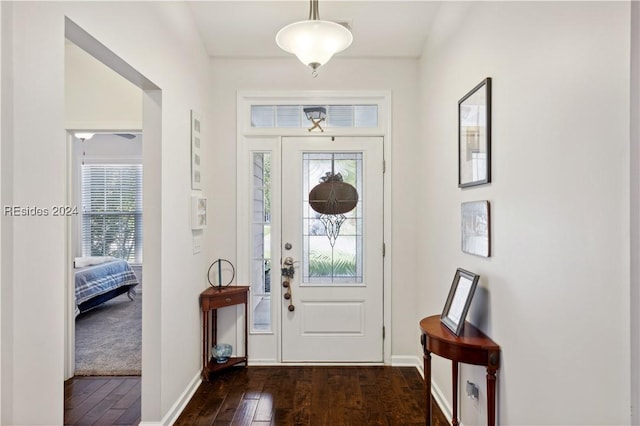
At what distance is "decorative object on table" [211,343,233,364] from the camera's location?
3.28 m

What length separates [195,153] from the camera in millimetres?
2955

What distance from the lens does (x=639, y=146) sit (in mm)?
1028

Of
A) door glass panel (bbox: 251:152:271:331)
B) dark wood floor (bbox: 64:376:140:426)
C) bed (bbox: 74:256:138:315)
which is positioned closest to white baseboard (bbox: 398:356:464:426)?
door glass panel (bbox: 251:152:271:331)

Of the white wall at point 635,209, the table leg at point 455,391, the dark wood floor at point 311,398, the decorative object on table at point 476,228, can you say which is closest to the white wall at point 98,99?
the dark wood floor at point 311,398

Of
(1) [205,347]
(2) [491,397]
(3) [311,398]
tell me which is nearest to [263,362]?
(1) [205,347]

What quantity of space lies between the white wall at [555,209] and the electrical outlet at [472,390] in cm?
4

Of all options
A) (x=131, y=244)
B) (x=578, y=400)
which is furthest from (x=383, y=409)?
(x=131, y=244)

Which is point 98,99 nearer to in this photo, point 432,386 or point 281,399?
point 281,399

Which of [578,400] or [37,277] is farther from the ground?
[37,277]

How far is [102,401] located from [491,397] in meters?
2.65

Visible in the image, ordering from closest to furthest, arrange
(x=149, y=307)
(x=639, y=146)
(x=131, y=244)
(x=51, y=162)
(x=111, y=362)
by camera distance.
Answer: (x=639, y=146) < (x=51, y=162) < (x=149, y=307) < (x=111, y=362) < (x=131, y=244)

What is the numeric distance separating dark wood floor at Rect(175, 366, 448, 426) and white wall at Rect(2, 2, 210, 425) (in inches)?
15.2

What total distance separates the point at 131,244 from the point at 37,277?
6.06 metres

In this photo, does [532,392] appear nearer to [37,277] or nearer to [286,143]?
[37,277]
